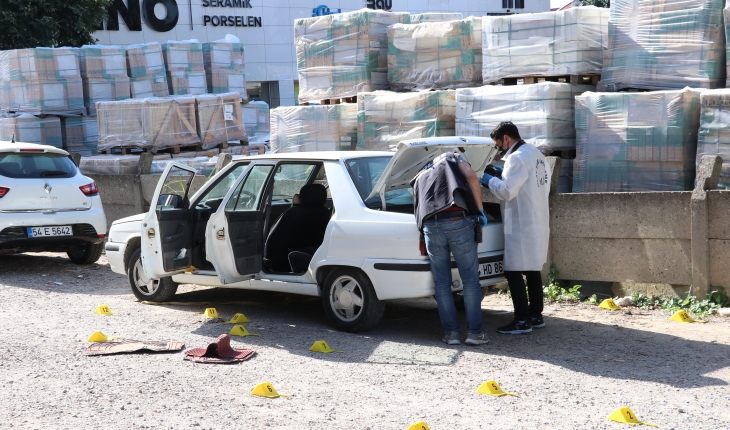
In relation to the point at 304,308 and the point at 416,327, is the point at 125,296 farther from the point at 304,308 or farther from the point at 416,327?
the point at 416,327

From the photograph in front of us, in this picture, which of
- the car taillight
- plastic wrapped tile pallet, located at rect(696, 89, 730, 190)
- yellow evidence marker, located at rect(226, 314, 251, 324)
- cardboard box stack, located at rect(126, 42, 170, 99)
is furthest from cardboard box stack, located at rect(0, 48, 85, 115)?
plastic wrapped tile pallet, located at rect(696, 89, 730, 190)

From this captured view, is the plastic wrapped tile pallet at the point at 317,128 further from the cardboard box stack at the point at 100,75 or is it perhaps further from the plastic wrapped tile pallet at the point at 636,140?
the cardboard box stack at the point at 100,75

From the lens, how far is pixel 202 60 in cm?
1822

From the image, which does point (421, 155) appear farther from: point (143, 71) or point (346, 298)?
point (143, 71)

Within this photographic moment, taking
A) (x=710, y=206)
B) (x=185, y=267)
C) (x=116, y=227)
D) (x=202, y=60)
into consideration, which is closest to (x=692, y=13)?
(x=710, y=206)

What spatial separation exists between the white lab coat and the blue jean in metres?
0.39

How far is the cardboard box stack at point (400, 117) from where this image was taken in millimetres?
10141

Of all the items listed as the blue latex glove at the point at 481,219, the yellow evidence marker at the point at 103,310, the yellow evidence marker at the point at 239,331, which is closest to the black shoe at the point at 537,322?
the blue latex glove at the point at 481,219

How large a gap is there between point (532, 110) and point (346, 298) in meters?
3.47

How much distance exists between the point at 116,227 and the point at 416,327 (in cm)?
355

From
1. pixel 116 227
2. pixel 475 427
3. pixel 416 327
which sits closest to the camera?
pixel 475 427

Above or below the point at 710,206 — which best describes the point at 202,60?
above

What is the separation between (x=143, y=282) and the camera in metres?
8.75

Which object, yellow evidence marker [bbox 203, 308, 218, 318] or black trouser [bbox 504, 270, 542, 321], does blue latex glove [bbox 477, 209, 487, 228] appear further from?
yellow evidence marker [bbox 203, 308, 218, 318]
